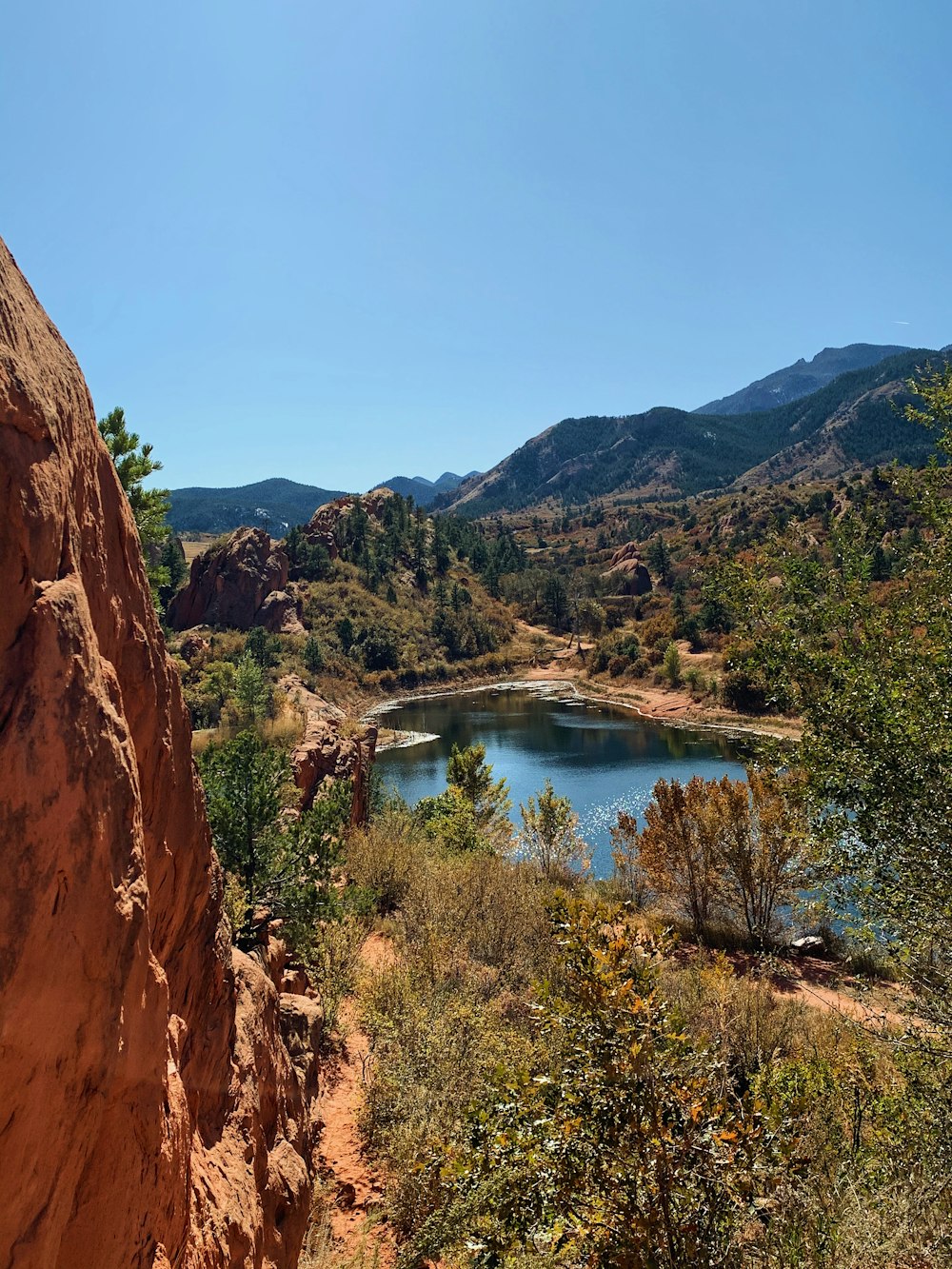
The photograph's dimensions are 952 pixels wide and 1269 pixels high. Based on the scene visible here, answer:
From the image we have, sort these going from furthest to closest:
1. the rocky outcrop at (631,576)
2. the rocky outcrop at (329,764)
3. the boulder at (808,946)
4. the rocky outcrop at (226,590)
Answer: the rocky outcrop at (631,576), the rocky outcrop at (226,590), the boulder at (808,946), the rocky outcrop at (329,764)

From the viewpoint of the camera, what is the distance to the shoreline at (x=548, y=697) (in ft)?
191

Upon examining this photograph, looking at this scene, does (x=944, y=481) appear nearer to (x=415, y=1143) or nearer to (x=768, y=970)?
(x=415, y=1143)

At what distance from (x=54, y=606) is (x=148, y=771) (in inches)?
60.7

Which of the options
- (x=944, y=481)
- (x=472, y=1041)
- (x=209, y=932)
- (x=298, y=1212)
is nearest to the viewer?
(x=209, y=932)

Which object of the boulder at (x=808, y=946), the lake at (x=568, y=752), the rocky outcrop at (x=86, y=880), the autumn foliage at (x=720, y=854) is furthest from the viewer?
the lake at (x=568, y=752)

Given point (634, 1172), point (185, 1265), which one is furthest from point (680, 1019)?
point (185, 1265)

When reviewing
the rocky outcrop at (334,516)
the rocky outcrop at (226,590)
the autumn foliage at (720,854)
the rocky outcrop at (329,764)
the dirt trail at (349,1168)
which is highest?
the rocky outcrop at (334,516)

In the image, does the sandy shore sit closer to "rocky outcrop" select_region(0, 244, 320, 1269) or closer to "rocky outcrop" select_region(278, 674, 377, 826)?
"rocky outcrop" select_region(278, 674, 377, 826)

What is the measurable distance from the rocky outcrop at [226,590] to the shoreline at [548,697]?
1705cm

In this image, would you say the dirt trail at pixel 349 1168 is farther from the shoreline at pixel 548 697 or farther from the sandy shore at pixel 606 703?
the shoreline at pixel 548 697

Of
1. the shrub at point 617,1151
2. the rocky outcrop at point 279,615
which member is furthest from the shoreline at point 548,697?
the shrub at point 617,1151

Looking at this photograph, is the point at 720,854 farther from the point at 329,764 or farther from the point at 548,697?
the point at 548,697

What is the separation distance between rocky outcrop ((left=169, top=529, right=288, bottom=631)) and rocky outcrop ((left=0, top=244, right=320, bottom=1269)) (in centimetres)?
7149

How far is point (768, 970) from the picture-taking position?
18.3m
